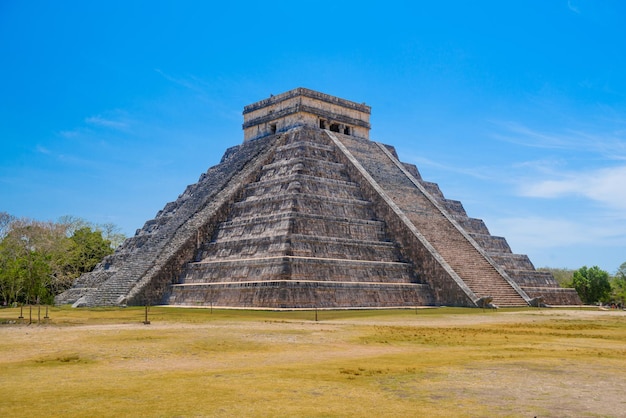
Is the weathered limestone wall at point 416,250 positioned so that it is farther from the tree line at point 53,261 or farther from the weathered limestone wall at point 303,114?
the tree line at point 53,261

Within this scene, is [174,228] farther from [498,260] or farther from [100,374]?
[100,374]

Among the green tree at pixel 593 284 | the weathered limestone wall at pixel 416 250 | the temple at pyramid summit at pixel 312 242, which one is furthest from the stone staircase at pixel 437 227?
the green tree at pixel 593 284

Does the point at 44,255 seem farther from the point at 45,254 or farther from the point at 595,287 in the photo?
the point at 595,287

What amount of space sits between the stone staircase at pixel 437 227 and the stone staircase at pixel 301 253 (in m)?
2.11

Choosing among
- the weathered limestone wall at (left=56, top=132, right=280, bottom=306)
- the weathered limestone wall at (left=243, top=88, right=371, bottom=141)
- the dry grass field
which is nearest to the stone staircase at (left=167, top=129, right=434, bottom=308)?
the weathered limestone wall at (left=56, top=132, right=280, bottom=306)

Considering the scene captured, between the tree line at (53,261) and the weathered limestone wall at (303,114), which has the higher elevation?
the weathered limestone wall at (303,114)

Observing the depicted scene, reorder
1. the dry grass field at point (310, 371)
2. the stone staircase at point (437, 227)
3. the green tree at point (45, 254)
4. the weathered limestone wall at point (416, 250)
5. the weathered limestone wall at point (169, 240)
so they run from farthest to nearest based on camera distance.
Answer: the green tree at point (45, 254)
the weathered limestone wall at point (169, 240)
the stone staircase at point (437, 227)
the weathered limestone wall at point (416, 250)
the dry grass field at point (310, 371)

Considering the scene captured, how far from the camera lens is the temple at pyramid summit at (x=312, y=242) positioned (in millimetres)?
27344

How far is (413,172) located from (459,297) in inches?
631

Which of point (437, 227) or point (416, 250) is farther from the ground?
point (437, 227)

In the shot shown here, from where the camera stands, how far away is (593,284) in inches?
1906

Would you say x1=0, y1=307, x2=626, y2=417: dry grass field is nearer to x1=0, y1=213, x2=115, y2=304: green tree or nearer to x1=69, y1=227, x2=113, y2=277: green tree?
x1=0, y1=213, x2=115, y2=304: green tree

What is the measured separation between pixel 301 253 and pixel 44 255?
24014mm

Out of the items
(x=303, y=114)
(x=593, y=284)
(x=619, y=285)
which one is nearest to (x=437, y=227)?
(x=303, y=114)
